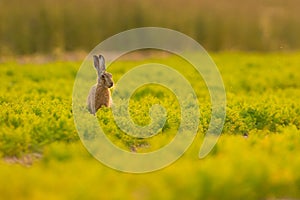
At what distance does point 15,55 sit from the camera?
93.5ft

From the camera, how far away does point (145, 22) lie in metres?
31.0

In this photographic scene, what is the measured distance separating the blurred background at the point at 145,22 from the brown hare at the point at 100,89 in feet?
51.0

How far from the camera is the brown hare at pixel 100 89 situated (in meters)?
12.3

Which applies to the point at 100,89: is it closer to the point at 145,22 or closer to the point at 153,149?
the point at 153,149

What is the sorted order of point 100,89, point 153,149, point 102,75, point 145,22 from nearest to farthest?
point 153,149
point 102,75
point 100,89
point 145,22

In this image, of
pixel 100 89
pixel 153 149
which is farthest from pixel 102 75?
pixel 153 149

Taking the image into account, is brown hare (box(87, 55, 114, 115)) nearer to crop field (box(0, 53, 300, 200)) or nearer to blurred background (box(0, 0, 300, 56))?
crop field (box(0, 53, 300, 200))

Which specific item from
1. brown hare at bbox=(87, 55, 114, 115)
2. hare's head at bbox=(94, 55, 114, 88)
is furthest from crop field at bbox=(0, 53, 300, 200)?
hare's head at bbox=(94, 55, 114, 88)

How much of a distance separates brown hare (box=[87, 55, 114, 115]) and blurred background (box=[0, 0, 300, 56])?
1555 centimetres

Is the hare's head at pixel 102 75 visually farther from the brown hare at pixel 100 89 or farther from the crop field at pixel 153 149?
the crop field at pixel 153 149

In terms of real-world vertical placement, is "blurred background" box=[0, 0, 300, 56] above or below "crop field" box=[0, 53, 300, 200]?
above

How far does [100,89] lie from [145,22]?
18857mm

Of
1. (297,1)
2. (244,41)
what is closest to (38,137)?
(244,41)

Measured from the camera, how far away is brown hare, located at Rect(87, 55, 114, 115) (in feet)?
40.4
